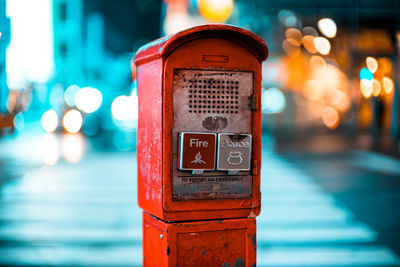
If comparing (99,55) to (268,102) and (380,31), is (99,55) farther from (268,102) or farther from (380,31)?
(380,31)

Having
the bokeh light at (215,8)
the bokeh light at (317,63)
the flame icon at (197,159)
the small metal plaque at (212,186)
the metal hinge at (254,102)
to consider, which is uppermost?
the bokeh light at (215,8)

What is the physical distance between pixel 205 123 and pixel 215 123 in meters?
0.06

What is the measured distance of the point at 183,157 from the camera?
2.65 meters

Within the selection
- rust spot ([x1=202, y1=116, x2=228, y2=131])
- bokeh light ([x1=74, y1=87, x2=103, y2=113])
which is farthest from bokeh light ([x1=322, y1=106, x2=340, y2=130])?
rust spot ([x1=202, y1=116, x2=228, y2=131])

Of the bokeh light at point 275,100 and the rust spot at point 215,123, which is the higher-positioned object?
the bokeh light at point 275,100

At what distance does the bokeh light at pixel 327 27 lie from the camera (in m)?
21.9

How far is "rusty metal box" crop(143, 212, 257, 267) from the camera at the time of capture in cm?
267

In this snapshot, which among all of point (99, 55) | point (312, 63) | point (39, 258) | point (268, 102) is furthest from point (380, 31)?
point (99, 55)

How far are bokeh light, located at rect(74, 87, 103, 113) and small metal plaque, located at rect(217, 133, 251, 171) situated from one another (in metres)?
22.2

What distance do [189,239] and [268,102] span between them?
25.7 m

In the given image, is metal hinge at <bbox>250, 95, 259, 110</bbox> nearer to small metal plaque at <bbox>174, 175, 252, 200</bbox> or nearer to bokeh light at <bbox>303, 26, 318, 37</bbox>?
small metal plaque at <bbox>174, 175, 252, 200</bbox>

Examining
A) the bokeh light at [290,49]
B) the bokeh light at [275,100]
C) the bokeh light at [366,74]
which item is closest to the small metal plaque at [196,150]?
the bokeh light at [366,74]

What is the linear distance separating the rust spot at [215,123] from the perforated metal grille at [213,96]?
0.13 ft

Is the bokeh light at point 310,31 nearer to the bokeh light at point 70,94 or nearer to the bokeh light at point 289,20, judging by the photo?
the bokeh light at point 289,20
